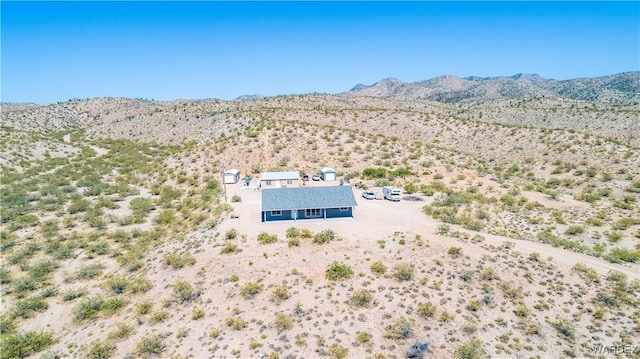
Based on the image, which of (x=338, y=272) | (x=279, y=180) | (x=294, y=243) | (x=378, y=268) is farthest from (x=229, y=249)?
(x=279, y=180)

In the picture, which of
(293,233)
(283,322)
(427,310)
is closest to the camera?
(283,322)

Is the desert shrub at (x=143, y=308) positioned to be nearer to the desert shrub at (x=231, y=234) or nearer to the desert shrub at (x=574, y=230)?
the desert shrub at (x=231, y=234)

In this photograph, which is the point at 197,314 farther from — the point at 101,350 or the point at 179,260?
the point at 179,260

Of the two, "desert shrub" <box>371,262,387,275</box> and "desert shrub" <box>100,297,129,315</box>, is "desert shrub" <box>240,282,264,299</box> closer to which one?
"desert shrub" <box>371,262,387,275</box>

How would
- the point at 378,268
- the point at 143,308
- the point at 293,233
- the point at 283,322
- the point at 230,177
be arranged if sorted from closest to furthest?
the point at 283,322
the point at 143,308
the point at 378,268
the point at 293,233
the point at 230,177

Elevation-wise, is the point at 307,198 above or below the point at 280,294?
above

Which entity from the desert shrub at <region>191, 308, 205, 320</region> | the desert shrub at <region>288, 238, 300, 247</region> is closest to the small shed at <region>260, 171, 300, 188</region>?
the desert shrub at <region>288, 238, 300, 247</region>
